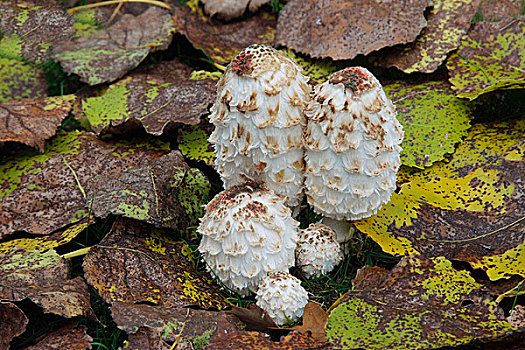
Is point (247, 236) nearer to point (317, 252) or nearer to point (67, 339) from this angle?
point (317, 252)

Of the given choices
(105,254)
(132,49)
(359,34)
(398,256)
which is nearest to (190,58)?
(132,49)

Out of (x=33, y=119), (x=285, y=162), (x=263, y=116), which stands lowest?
(x=33, y=119)

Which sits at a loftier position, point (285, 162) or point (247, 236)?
point (285, 162)

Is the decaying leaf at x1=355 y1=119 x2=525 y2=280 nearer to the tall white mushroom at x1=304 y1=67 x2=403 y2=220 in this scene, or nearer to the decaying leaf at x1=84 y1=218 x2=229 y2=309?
the tall white mushroom at x1=304 y1=67 x2=403 y2=220

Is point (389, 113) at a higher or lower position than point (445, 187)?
higher

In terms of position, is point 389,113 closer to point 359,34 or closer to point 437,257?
point 437,257

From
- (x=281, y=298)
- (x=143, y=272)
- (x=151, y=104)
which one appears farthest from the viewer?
(x=151, y=104)

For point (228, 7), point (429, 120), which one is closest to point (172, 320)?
point (429, 120)
